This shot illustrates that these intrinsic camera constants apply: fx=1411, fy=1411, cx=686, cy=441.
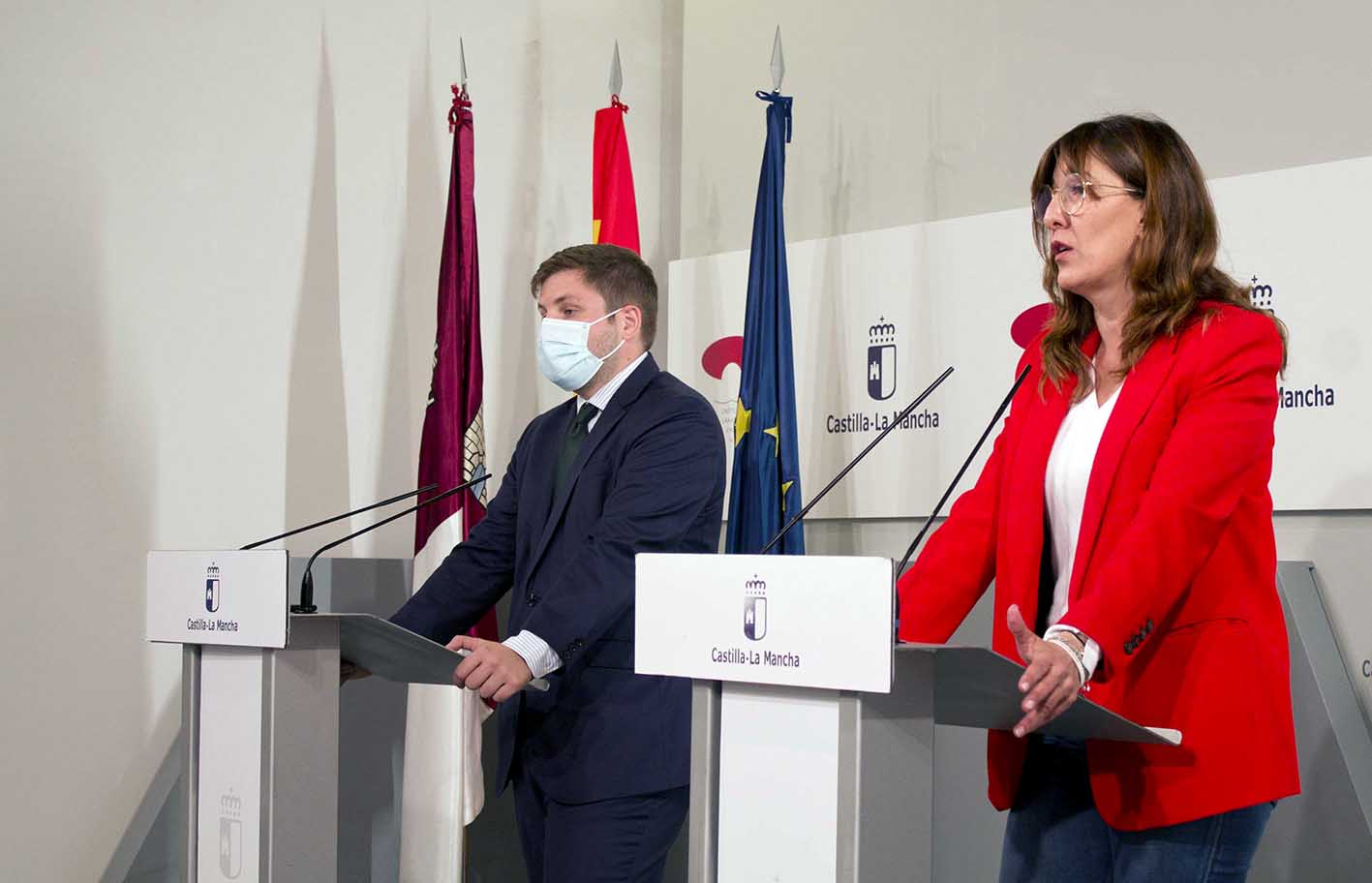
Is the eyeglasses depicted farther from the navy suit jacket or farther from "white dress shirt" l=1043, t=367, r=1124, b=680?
the navy suit jacket

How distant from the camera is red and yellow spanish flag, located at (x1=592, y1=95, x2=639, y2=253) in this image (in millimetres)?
4594

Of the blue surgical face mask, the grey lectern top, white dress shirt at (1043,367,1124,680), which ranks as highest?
the blue surgical face mask

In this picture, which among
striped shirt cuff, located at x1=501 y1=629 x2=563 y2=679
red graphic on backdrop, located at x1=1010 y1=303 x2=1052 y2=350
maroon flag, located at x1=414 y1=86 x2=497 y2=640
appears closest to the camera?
striped shirt cuff, located at x1=501 y1=629 x2=563 y2=679

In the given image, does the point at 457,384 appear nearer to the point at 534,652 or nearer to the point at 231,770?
the point at 534,652

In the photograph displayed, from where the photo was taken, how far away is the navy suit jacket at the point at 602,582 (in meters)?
2.62

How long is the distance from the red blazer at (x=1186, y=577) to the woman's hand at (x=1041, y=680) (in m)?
0.12

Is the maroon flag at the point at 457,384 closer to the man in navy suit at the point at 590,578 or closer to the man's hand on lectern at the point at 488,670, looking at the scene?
the man in navy suit at the point at 590,578

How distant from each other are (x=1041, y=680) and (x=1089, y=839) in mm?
496

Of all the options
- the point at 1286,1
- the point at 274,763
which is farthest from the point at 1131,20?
the point at 274,763

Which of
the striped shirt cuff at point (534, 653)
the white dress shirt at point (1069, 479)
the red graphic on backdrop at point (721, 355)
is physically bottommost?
the striped shirt cuff at point (534, 653)

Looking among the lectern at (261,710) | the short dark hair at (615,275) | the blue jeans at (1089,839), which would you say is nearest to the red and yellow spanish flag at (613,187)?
the short dark hair at (615,275)

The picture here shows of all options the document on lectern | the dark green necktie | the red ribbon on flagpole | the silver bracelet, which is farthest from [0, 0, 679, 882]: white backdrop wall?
the silver bracelet

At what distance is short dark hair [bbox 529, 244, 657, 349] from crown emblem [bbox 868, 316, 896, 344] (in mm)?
1411

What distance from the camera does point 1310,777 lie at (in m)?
3.20
